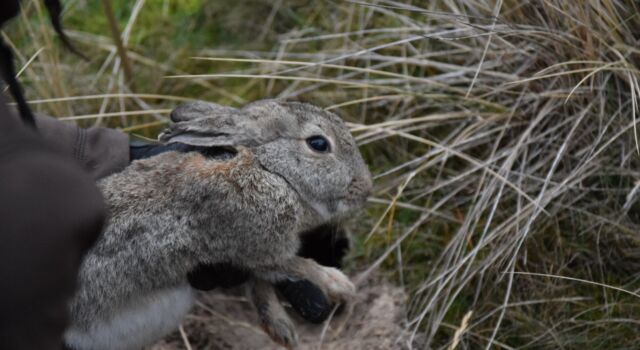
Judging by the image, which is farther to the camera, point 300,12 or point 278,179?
point 300,12

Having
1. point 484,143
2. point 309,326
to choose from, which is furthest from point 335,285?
point 484,143

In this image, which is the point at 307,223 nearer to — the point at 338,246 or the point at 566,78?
the point at 338,246

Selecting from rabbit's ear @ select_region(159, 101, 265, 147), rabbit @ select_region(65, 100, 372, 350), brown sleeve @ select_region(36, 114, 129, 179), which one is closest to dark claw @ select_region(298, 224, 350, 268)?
rabbit @ select_region(65, 100, 372, 350)

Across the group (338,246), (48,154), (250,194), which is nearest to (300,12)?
(338,246)

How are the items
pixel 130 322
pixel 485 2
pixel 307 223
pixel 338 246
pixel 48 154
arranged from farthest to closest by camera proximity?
pixel 485 2, pixel 338 246, pixel 307 223, pixel 130 322, pixel 48 154

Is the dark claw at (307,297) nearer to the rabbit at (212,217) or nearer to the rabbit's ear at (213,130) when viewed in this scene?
the rabbit at (212,217)

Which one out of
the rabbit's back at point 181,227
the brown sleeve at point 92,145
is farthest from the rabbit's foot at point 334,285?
the brown sleeve at point 92,145

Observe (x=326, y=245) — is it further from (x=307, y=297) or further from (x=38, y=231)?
(x=38, y=231)
